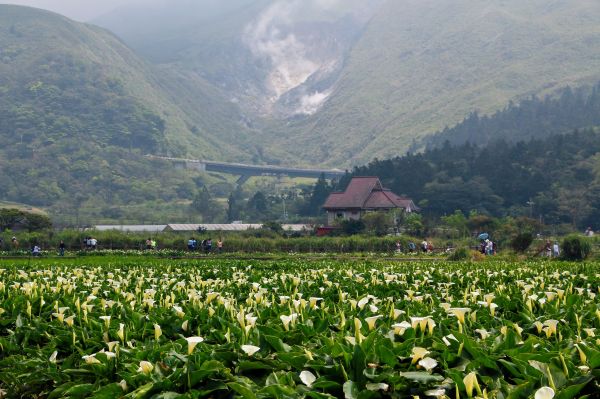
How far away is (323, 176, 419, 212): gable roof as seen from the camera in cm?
10562

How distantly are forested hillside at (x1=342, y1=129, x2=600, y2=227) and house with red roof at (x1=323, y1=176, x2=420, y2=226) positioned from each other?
8601 millimetres

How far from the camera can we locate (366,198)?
106688 millimetres

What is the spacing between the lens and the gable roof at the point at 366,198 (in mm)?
105625

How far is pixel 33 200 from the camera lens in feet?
597

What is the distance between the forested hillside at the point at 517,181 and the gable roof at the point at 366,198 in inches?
339

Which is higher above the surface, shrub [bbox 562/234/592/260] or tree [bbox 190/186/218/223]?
tree [bbox 190/186/218/223]

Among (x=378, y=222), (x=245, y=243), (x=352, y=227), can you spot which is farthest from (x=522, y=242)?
(x=378, y=222)

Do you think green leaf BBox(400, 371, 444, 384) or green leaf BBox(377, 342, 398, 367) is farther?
green leaf BBox(377, 342, 398, 367)

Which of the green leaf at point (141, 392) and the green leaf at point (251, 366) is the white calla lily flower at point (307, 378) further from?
the green leaf at point (141, 392)

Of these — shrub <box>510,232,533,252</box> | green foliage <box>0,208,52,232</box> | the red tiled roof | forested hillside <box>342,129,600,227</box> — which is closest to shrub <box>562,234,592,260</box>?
shrub <box>510,232,533,252</box>

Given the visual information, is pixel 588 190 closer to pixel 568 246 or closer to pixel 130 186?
pixel 568 246

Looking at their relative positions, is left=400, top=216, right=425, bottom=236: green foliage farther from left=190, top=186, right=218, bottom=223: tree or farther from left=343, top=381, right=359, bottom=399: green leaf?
left=190, top=186, right=218, bottom=223: tree

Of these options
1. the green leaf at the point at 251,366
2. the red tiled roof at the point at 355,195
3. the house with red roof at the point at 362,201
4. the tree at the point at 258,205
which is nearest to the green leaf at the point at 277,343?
the green leaf at the point at 251,366

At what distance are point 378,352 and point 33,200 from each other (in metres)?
187
